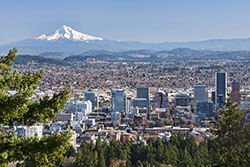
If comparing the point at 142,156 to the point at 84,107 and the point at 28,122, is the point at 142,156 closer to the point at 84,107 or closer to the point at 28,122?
the point at 28,122

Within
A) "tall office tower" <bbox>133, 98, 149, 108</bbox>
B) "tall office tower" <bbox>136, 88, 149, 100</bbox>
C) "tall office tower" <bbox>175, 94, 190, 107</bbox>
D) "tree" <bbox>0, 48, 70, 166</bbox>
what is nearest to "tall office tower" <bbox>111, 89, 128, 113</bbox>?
"tall office tower" <bbox>133, 98, 149, 108</bbox>

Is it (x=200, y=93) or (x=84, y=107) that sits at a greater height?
(x=200, y=93)

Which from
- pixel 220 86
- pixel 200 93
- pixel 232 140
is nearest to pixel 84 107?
pixel 200 93

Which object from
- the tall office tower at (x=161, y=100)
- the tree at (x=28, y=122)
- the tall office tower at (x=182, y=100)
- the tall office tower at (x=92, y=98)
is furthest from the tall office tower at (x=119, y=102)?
the tree at (x=28, y=122)

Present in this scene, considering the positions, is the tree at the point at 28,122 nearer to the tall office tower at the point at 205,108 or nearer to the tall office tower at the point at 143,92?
the tall office tower at the point at 205,108

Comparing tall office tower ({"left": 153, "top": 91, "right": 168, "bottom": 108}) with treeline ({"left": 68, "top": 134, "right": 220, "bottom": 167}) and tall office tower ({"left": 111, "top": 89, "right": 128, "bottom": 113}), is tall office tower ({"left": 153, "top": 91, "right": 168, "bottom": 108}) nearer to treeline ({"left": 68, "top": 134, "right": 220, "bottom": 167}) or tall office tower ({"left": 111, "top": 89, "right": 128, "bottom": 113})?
tall office tower ({"left": 111, "top": 89, "right": 128, "bottom": 113})

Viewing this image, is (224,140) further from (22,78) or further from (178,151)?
(178,151)

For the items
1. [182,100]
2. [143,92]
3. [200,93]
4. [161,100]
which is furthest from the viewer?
[143,92]

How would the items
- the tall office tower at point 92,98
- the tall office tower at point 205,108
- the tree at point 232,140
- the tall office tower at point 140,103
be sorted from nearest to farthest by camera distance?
the tree at point 232,140
the tall office tower at point 205,108
the tall office tower at point 140,103
the tall office tower at point 92,98

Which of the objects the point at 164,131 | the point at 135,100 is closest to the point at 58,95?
the point at 164,131
